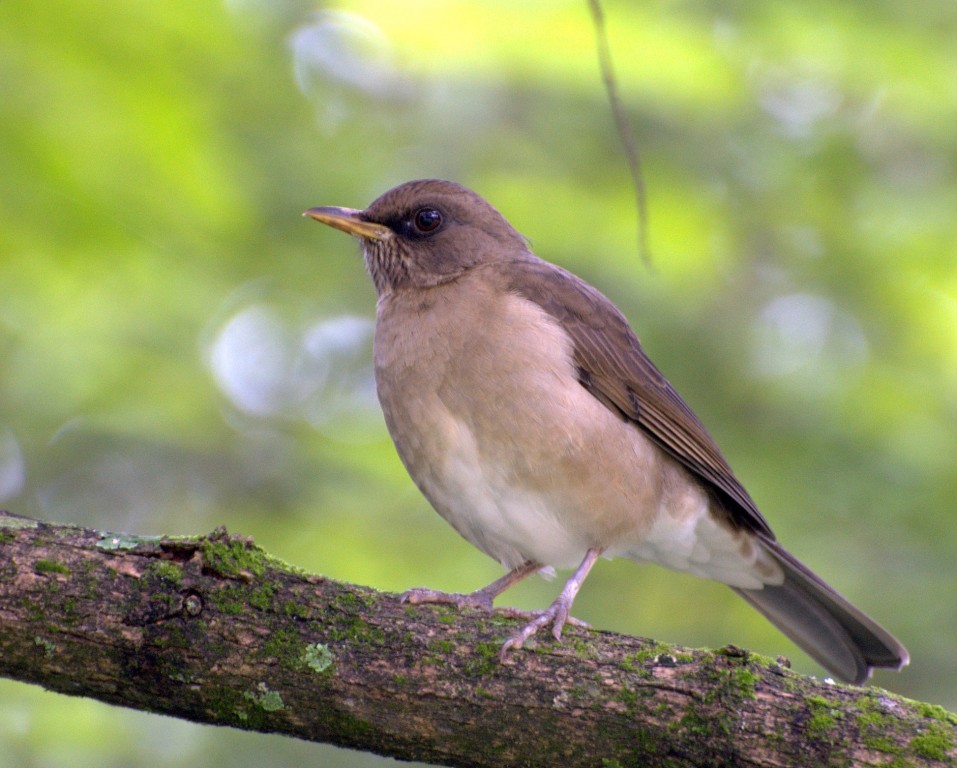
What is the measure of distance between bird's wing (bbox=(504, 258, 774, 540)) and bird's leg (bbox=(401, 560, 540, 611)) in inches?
35.6

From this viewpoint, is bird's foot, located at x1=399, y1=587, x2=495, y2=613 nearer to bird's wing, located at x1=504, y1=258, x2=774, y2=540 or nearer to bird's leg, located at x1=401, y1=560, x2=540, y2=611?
bird's leg, located at x1=401, y1=560, x2=540, y2=611

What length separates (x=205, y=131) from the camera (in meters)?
5.65

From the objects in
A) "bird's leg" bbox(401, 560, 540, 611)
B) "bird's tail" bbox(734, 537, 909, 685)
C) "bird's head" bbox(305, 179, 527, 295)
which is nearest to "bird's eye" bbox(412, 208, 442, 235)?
"bird's head" bbox(305, 179, 527, 295)

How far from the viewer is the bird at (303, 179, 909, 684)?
4809mm

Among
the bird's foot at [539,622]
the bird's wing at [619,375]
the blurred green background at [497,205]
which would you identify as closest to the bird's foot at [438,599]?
the bird's foot at [539,622]

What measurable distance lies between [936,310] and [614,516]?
97.4 inches

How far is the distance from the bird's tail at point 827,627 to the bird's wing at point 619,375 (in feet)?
1.08

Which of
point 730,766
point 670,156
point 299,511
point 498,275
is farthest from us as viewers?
point 670,156

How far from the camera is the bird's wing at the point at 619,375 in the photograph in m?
5.27

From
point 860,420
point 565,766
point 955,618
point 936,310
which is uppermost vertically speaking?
point 936,310

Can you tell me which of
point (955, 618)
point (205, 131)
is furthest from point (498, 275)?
point (955, 618)

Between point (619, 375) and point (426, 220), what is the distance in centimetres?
130

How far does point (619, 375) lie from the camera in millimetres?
5336

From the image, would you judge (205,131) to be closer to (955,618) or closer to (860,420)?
(860,420)
